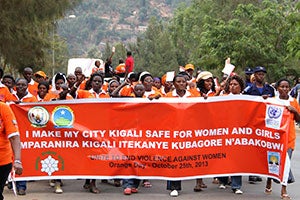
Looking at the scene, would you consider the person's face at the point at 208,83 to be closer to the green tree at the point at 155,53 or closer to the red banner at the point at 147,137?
the red banner at the point at 147,137

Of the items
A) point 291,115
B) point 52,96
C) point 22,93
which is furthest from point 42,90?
point 291,115

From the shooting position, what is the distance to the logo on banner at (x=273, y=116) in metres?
9.09

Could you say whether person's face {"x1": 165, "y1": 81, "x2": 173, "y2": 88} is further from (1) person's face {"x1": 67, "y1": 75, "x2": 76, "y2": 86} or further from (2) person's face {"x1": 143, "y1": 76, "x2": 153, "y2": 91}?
(2) person's face {"x1": 143, "y1": 76, "x2": 153, "y2": 91}

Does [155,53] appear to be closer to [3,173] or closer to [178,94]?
[178,94]

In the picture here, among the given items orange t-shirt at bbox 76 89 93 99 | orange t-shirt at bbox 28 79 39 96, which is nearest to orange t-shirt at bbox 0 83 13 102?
orange t-shirt at bbox 76 89 93 99

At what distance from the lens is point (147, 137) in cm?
938

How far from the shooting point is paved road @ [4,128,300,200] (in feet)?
30.0

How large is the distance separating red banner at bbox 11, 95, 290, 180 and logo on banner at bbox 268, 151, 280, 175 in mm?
14

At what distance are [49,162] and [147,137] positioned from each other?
1.51m

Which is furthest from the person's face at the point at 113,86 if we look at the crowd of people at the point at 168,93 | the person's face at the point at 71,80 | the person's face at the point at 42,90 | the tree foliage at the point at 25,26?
the tree foliage at the point at 25,26

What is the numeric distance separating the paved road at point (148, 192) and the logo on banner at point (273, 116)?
3.46ft

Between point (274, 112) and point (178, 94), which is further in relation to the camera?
point (178, 94)

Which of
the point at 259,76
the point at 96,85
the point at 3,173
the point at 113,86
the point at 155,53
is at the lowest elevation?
the point at 155,53

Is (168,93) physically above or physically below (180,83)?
below
